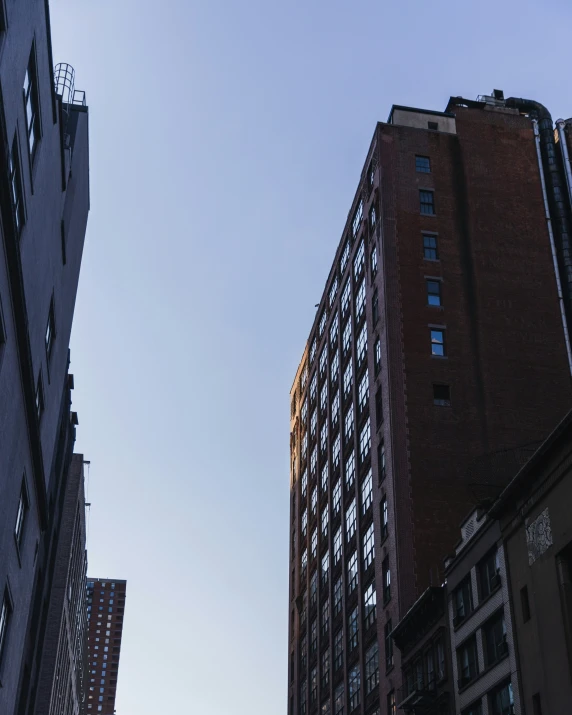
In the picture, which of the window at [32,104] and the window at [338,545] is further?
the window at [338,545]

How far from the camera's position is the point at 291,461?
107m

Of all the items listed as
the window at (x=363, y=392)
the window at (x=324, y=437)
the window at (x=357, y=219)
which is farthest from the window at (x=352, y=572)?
the window at (x=357, y=219)

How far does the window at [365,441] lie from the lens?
7012 cm

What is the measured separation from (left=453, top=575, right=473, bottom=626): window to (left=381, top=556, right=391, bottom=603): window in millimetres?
12457

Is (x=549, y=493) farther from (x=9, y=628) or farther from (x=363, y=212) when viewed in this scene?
(x=363, y=212)

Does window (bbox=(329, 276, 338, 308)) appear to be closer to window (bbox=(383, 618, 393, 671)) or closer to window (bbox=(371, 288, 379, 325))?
window (bbox=(371, 288, 379, 325))

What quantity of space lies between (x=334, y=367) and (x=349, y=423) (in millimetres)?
10594

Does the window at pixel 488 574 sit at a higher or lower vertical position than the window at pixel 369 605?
lower

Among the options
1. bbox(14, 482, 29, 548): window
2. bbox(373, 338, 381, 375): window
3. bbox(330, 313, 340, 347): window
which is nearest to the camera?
bbox(14, 482, 29, 548): window

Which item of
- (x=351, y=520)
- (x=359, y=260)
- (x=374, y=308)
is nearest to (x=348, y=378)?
(x=374, y=308)

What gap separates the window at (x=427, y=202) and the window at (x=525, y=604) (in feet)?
138

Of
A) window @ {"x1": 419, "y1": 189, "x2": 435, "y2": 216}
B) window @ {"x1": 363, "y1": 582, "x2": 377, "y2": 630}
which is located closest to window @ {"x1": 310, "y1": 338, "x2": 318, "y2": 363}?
window @ {"x1": 419, "y1": 189, "x2": 435, "y2": 216}

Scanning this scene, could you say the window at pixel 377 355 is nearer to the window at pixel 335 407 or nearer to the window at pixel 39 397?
the window at pixel 335 407

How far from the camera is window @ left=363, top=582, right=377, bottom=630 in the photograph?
2457 inches
